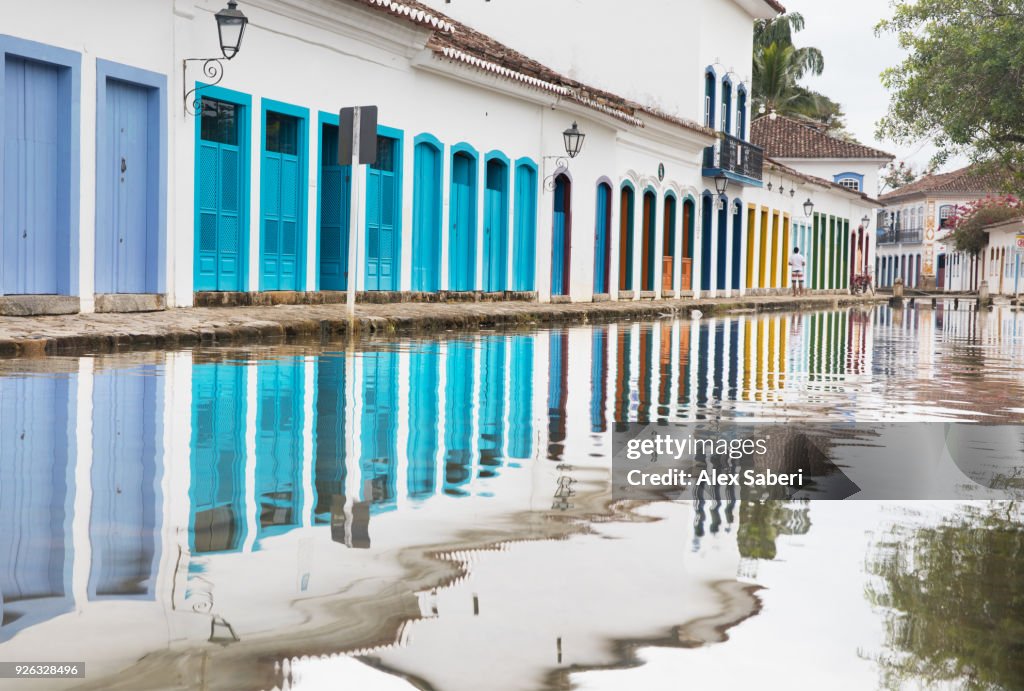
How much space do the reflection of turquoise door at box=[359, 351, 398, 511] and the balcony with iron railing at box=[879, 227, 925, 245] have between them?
91.9 metres

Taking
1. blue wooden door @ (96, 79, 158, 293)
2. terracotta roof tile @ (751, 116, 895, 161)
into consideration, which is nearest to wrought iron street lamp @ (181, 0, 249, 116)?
blue wooden door @ (96, 79, 158, 293)

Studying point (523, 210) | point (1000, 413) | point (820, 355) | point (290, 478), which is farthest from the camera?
point (523, 210)

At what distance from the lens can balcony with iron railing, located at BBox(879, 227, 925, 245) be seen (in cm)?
9794

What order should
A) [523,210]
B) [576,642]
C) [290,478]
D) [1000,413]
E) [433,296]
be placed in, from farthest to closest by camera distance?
[523,210]
[433,296]
[1000,413]
[290,478]
[576,642]

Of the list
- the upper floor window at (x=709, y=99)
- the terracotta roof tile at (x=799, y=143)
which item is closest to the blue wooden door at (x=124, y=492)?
the upper floor window at (x=709, y=99)

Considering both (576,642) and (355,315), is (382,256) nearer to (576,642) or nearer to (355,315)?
(355,315)

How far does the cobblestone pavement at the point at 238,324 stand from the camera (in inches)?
454

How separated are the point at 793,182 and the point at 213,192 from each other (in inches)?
1408

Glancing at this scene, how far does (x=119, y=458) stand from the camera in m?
5.70

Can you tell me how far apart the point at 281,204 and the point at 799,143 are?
45.0m

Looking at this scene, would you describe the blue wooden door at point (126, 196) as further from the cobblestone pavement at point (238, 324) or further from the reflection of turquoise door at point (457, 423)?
the reflection of turquoise door at point (457, 423)

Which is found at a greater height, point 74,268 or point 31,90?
point 31,90

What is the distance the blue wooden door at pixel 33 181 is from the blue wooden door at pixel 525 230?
12.7 meters

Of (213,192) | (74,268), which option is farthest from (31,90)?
(213,192)
